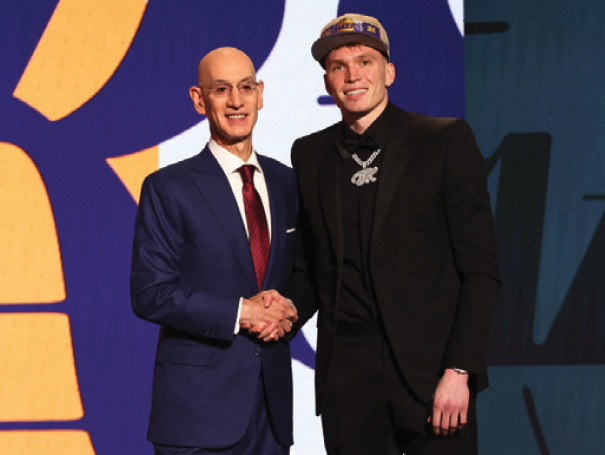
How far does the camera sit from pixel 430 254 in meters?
2.08

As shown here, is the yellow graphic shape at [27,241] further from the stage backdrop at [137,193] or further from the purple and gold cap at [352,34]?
the purple and gold cap at [352,34]

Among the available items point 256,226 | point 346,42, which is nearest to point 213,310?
point 256,226

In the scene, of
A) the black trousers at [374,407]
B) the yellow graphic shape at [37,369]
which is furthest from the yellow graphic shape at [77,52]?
the black trousers at [374,407]

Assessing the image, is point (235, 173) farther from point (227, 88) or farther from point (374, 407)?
point (374, 407)

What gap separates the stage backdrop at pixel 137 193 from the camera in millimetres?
3545

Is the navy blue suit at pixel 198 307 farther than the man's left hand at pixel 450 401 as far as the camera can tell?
Yes

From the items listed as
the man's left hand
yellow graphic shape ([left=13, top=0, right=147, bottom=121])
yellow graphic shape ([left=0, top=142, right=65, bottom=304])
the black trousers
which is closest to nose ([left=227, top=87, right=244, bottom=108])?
the black trousers

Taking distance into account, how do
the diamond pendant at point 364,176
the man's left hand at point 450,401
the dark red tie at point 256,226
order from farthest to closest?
the dark red tie at point 256,226 < the diamond pendant at point 364,176 < the man's left hand at point 450,401

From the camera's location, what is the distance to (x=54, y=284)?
3559mm

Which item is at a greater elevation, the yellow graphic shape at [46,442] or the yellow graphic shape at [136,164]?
the yellow graphic shape at [136,164]

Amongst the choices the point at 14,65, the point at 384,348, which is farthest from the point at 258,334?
the point at 14,65

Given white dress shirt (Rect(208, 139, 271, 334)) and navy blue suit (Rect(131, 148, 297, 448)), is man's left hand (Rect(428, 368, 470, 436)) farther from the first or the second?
white dress shirt (Rect(208, 139, 271, 334))

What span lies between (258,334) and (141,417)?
5.30 feet

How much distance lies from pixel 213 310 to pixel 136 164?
1.63 meters
